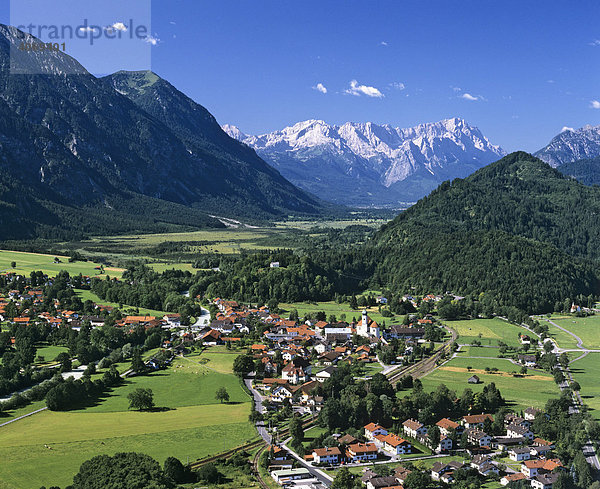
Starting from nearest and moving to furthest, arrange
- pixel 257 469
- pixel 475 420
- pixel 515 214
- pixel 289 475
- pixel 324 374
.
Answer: pixel 289 475 < pixel 257 469 < pixel 475 420 < pixel 324 374 < pixel 515 214

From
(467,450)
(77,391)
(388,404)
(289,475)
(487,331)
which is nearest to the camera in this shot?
(289,475)

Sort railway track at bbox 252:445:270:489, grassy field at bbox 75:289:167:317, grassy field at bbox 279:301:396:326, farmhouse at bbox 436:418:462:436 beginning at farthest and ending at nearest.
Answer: grassy field at bbox 279:301:396:326 → grassy field at bbox 75:289:167:317 → farmhouse at bbox 436:418:462:436 → railway track at bbox 252:445:270:489

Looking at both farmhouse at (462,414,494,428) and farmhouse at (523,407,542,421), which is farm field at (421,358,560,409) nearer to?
farmhouse at (523,407,542,421)

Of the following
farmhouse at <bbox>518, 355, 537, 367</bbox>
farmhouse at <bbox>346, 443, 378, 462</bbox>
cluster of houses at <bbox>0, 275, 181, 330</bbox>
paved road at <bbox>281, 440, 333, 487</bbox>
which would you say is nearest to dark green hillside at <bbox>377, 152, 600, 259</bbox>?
cluster of houses at <bbox>0, 275, 181, 330</bbox>

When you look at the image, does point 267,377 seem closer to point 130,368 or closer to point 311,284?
point 130,368

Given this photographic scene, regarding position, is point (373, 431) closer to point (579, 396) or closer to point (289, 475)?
point (289, 475)

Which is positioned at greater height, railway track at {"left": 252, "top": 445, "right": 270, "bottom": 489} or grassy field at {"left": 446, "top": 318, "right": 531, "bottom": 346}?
grassy field at {"left": 446, "top": 318, "right": 531, "bottom": 346}

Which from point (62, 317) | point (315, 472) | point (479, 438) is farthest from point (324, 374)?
point (62, 317)
